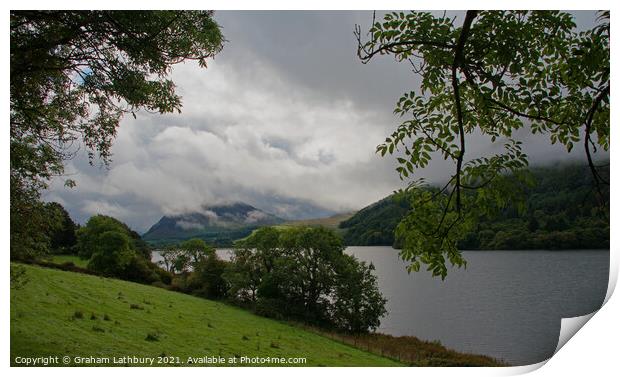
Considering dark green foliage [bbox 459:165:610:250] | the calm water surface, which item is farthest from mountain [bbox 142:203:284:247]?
dark green foliage [bbox 459:165:610:250]

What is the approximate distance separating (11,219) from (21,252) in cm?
47

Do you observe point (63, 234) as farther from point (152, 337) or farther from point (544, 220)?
point (544, 220)

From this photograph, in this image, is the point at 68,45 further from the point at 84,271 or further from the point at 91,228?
the point at 84,271

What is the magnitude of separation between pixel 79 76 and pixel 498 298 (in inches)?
431

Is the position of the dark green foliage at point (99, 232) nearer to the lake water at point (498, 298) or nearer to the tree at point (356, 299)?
the lake water at point (498, 298)

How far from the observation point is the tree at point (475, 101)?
Answer: 11.8ft

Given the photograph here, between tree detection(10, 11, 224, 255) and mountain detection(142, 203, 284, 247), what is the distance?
196 cm

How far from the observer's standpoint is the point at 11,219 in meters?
5.65

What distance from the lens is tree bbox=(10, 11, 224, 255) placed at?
5.47m

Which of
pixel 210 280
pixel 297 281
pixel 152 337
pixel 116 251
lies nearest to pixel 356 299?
pixel 297 281

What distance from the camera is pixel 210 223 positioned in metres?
8.04

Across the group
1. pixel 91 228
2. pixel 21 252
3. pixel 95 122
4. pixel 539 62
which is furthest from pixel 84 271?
pixel 539 62

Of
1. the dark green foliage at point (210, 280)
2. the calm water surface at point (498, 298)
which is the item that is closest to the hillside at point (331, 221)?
the calm water surface at point (498, 298)

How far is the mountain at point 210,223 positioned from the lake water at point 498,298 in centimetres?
150
